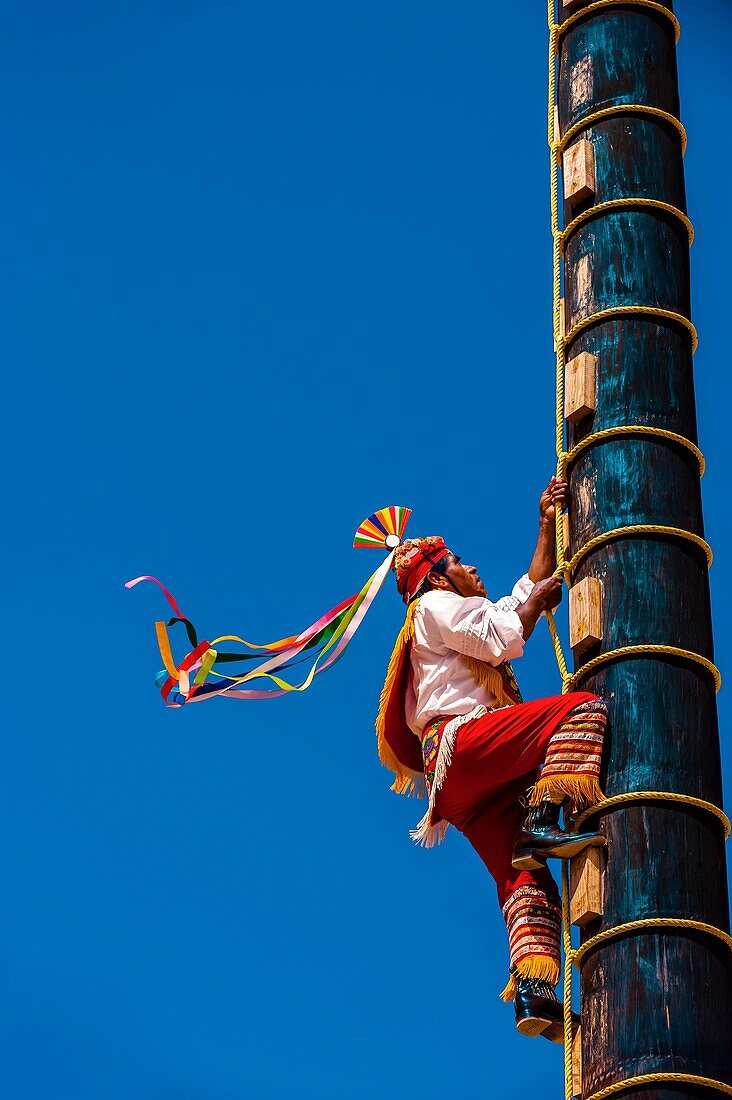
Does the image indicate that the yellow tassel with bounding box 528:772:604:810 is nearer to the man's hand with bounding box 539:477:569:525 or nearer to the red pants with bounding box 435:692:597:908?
the red pants with bounding box 435:692:597:908

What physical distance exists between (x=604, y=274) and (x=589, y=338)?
233mm

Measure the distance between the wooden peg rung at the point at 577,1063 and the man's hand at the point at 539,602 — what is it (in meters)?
1.65

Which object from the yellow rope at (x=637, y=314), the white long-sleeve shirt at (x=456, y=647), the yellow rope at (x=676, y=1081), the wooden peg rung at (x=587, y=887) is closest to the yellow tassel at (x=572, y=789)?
the wooden peg rung at (x=587, y=887)

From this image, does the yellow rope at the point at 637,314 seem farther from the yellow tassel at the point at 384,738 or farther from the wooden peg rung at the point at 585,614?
the yellow tassel at the point at 384,738

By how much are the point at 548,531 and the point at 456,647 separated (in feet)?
1.89

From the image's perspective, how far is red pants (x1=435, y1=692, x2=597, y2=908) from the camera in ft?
20.6

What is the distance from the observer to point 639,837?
5.51 metres

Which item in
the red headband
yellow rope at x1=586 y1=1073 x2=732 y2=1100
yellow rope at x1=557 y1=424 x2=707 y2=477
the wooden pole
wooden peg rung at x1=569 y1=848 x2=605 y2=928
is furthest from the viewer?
the red headband

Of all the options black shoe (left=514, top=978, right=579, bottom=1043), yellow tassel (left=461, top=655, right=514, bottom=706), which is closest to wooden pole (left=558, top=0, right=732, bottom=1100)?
black shoe (left=514, top=978, right=579, bottom=1043)

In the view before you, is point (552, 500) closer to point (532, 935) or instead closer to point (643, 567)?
point (643, 567)

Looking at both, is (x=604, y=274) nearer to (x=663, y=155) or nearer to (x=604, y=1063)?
(x=663, y=155)

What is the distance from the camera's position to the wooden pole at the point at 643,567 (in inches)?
208

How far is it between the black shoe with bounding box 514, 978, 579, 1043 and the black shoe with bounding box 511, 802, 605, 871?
14.4 inches

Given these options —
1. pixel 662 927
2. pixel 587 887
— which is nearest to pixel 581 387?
pixel 587 887
